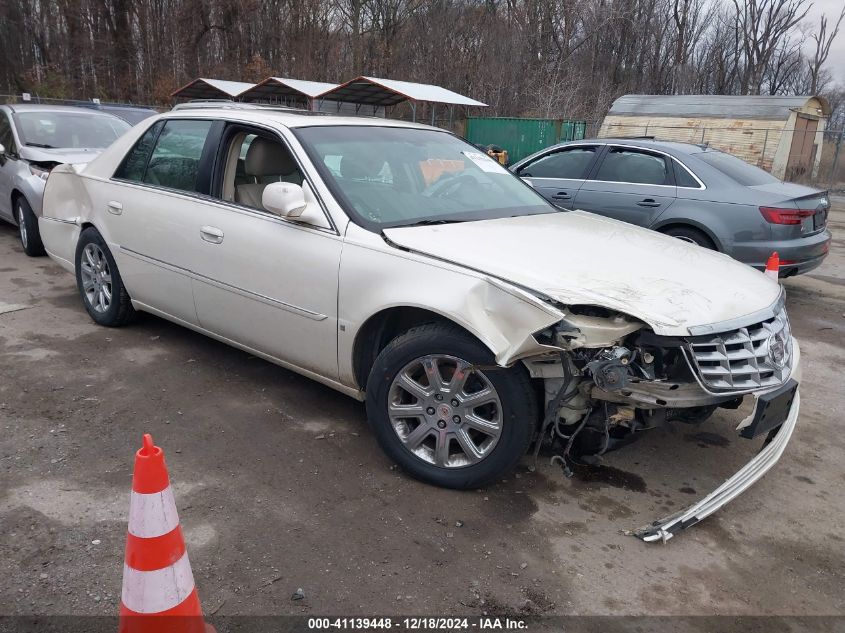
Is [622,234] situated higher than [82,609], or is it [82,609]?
[622,234]

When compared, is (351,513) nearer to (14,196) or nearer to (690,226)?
(690,226)

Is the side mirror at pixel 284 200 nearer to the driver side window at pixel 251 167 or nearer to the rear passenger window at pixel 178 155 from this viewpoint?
the driver side window at pixel 251 167

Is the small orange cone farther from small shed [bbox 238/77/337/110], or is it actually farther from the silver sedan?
small shed [bbox 238/77/337/110]

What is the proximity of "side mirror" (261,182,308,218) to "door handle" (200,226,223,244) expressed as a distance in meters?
0.60

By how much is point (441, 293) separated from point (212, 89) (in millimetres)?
17604

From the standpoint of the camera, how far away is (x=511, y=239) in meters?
3.43

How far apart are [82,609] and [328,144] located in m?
2.59

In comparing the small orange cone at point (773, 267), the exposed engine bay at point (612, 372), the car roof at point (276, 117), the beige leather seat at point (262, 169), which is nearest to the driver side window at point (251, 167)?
the beige leather seat at point (262, 169)

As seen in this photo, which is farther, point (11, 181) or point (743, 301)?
point (11, 181)

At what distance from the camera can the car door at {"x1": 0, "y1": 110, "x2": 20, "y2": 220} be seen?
7.61 metres

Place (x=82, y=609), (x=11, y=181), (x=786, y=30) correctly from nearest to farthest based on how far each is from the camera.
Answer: (x=82, y=609) → (x=11, y=181) → (x=786, y=30)

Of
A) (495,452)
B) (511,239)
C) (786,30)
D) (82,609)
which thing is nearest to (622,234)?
(511,239)

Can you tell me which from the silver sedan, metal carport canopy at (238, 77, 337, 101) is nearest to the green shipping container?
metal carport canopy at (238, 77, 337, 101)

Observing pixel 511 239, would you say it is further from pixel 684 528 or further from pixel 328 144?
pixel 684 528
